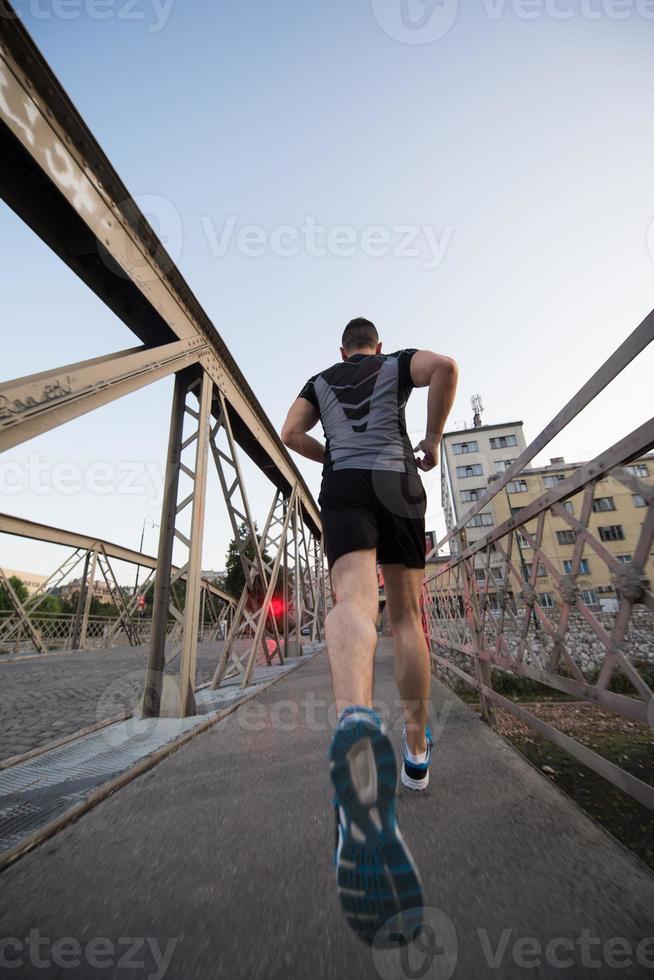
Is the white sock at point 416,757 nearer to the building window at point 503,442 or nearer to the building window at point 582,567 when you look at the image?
the building window at point 582,567

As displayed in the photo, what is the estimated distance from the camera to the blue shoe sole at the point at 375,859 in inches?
29.5

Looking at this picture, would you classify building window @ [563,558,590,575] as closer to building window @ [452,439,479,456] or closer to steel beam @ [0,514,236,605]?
steel beam @ [0,514,236,605]

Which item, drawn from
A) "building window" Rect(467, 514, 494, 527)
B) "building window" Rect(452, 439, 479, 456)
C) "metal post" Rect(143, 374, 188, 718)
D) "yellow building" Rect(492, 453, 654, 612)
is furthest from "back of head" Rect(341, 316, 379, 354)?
"building window" Rect(452, 439, 479, 456)

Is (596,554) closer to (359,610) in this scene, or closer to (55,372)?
(359,610)

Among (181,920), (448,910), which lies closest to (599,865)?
(448,910)

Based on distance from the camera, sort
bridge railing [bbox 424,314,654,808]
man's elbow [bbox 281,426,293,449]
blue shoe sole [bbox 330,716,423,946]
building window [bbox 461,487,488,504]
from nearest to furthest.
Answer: blue shoe sole [bbox 330,716,423,946]
bridge railing [bbox 424,314,654,808]
man's elbow [bbox 281,426,293,449]
building window [bbox 461,487,488,504]

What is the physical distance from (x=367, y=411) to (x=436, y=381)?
0.31 meters

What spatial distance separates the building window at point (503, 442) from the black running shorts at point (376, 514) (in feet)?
142

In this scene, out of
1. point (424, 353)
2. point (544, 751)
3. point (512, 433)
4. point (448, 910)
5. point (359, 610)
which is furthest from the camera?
point (512, 433)

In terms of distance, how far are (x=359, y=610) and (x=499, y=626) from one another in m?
1.76

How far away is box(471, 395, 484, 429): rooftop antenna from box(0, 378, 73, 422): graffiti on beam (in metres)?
44.5

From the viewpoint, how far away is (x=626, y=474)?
4.18 feet

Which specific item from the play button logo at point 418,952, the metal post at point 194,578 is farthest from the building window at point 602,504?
the metal post at point 194,578

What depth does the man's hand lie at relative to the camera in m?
1.81
